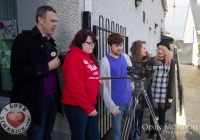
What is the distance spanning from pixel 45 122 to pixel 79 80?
23.4 inches

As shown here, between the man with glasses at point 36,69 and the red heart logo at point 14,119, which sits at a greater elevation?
the man with glasses at point 36,69

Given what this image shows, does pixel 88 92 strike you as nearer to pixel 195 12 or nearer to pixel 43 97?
pixel 43 97

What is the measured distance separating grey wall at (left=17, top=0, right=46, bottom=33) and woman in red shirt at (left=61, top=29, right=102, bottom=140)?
835 millimetres

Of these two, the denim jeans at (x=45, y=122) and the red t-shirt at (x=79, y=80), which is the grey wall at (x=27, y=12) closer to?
the red t-shirt at (x=79, y=80)

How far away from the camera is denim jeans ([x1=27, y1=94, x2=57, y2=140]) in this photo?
187 centimetres

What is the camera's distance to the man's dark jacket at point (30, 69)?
5.54ft
